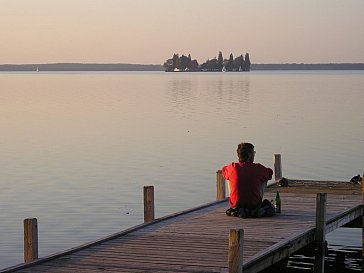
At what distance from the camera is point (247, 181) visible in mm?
14359

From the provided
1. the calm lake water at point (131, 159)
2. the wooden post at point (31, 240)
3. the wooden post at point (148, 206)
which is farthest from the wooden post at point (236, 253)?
the calm lake water at point (131, 159)

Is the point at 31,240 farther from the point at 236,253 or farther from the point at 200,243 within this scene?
the point at 236,253

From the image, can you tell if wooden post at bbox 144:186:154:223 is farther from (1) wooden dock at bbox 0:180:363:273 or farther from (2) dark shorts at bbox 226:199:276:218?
(2) dark shorts at bbox 226:199:276:218

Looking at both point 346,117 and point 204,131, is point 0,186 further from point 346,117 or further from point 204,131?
point 346,117

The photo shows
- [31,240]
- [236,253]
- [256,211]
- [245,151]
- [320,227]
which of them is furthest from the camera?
[256,211]

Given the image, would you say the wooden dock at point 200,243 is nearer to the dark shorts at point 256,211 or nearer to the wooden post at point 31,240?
the dark shorts at point 256,211

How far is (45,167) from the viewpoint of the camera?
104 ft

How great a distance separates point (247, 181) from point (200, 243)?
6.72 feet

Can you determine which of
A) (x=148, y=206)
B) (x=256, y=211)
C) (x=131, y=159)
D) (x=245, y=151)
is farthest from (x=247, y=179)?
(x=131, y=159)

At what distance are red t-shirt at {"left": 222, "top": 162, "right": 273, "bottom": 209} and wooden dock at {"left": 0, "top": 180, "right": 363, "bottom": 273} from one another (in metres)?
0.42

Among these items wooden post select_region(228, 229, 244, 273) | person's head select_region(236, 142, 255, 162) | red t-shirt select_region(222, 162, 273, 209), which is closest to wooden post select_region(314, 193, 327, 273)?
red t-shirt select_region(222, 162, 273, 209)

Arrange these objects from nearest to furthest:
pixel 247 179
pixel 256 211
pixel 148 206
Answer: pixel 247 179 < pixel 256 211 < pixel 148 206

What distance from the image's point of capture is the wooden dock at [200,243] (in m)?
11.3

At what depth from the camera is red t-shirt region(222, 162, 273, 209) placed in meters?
14.4
